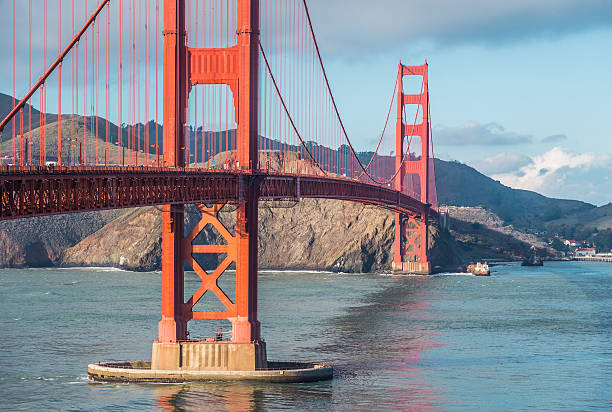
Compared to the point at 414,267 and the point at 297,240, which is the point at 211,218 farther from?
the point at 297,240

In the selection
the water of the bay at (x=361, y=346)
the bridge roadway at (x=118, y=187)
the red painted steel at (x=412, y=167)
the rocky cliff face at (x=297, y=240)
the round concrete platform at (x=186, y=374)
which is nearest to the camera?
the bridge roadway at (x=118, y=187)

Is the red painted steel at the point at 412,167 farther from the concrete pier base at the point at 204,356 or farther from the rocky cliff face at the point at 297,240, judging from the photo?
the concrete pier base at the point at 204,356

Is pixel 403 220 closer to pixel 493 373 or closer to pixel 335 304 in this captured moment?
pixel 335 304

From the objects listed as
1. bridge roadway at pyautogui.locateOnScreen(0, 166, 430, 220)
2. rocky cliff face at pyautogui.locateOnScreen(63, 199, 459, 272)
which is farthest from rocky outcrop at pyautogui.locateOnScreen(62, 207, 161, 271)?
bridge roadway at pyautogui.locateOnScreen(0, 166, 430, 220)

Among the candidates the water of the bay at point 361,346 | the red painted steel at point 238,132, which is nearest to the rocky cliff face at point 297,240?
the water of the bay at point 361,346

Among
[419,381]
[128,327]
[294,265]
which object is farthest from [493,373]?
[294,265]

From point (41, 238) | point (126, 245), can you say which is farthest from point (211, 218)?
point (41, 238)
